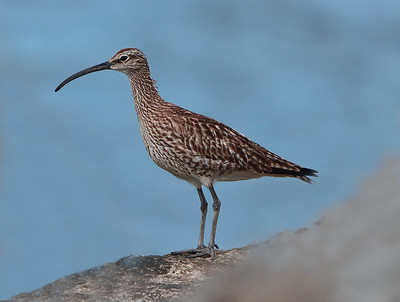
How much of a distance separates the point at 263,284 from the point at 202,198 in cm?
955

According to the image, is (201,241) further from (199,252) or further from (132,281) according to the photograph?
(132,281)

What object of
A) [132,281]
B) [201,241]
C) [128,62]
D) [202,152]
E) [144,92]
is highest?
[128,62]

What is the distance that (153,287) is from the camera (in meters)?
7.89

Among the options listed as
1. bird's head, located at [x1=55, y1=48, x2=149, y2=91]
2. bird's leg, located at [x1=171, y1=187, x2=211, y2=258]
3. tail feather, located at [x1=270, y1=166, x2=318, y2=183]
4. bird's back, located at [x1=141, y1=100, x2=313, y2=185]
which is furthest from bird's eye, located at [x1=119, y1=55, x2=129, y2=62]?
tail feather, located at [x1=270, y1=166, x2=318, y2=183]

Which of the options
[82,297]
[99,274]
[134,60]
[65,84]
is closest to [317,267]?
[82,297]

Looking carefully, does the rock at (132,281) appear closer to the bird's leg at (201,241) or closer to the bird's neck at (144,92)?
the bird's leg at (201,241)

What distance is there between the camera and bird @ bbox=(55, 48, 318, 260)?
11383 millimetres

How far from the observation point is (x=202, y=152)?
1142 cm

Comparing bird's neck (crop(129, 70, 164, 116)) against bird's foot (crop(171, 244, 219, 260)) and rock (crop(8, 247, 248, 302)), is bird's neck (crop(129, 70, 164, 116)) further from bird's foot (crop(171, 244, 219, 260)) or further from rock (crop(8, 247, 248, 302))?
rock (crop(8, 247, 248, 302))

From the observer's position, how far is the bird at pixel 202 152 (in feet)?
37.3

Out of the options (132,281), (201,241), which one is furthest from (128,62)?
(132,281)

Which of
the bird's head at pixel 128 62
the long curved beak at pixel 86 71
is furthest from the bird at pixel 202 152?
the long curved beak at pixel 86 71

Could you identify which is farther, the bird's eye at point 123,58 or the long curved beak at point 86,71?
the long curved beak at point 86,71

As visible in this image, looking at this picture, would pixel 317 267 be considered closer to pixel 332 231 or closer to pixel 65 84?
pixel 332 231
